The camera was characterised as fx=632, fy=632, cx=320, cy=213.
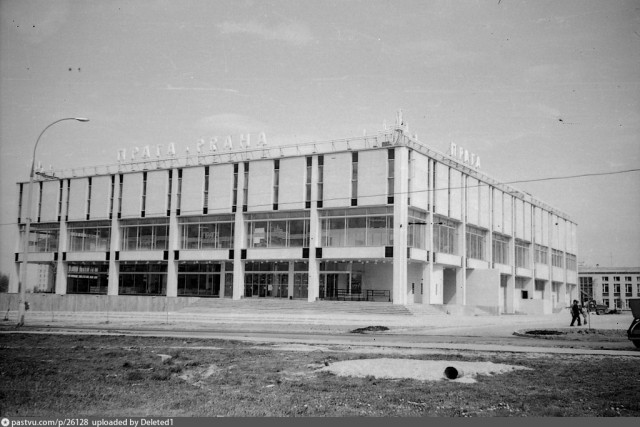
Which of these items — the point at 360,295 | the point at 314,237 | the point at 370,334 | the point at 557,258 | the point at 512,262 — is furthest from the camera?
the point at 557,258

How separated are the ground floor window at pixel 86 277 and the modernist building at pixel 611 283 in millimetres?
108861

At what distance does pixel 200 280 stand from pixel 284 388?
2655 inches

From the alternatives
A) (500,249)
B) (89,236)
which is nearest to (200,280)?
(89,236)

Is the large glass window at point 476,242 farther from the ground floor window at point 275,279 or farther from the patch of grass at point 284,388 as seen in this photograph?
the patch of grass at point 284,388

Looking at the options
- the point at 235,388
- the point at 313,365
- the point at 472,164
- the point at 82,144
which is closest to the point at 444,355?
the point at 313,365

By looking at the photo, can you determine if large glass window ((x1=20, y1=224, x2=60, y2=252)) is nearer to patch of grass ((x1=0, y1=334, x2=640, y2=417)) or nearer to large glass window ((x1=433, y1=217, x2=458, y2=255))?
large glass window ((x1=433, y1=217, x2=458, y2=255))

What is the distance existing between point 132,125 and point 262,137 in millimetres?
44671

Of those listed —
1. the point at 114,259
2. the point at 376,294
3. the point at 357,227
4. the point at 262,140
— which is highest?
the point at 262,140

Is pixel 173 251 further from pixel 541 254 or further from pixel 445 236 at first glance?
pixel 541 254

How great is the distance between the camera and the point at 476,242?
80938mm

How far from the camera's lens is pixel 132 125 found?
1206 inches

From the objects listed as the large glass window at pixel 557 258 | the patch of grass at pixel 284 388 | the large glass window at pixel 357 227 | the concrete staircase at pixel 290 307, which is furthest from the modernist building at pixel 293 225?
the patch of grass at pixel 284 388

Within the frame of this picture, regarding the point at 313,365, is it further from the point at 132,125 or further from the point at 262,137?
Answer: the point at 262,137

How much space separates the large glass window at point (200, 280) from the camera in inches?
3125
